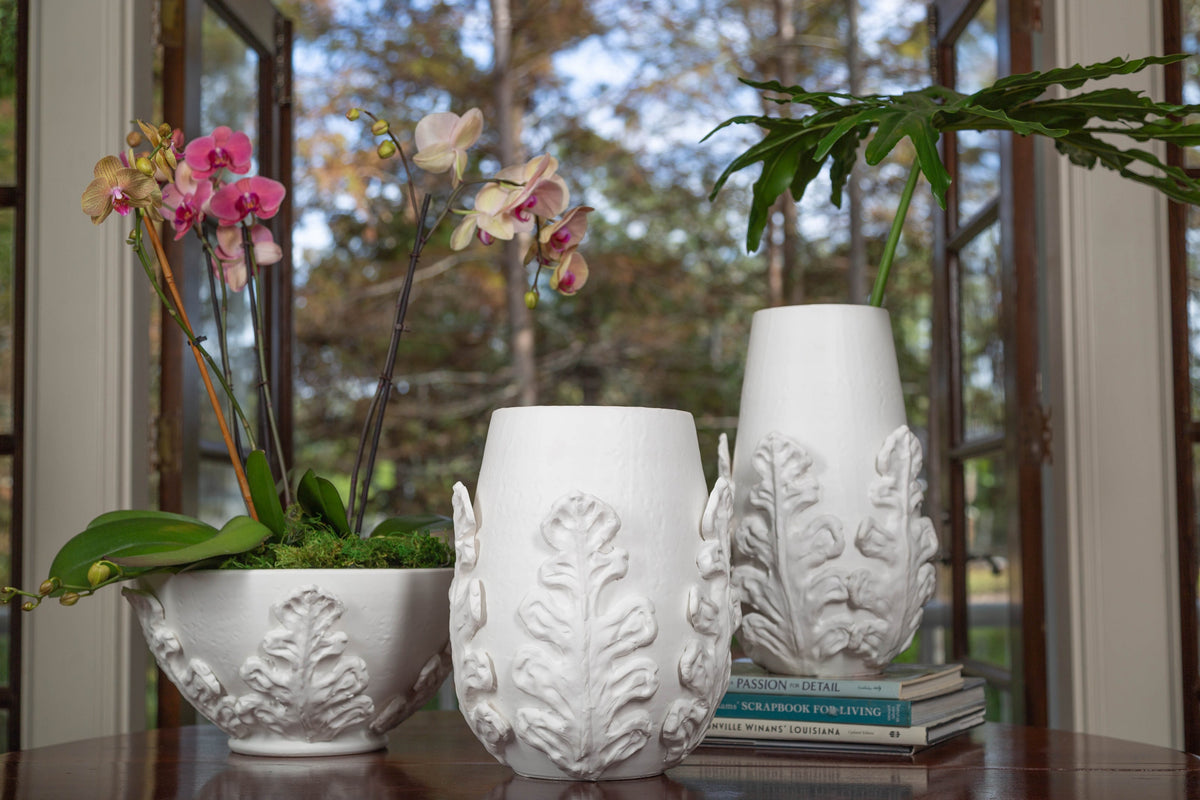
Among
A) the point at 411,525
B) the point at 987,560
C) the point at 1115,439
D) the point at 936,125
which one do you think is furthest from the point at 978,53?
the point at 411,525

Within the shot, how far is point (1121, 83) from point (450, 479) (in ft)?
15.8

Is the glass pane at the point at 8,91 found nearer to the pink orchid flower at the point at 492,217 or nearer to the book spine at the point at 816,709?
the pink orchid flower at the point at 492,217

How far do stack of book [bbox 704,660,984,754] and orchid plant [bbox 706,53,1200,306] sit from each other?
12.4 inches

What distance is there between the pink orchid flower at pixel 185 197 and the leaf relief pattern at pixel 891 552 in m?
0.55

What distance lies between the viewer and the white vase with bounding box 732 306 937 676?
0.90 m

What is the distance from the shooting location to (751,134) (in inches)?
242

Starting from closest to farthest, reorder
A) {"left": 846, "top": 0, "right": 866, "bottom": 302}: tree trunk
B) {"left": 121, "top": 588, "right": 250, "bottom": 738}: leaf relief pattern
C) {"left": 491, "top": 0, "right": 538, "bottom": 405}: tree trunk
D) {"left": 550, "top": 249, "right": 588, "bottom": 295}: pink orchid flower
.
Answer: {"left": 121, "top": 588, "right": 250, "bottom": 738}: leaf relief pattern < {"left": 550, "top": 249, "right": 588, "bottom": 295}: pink orchid flower < {"left": 491, "top": 0, "right": 538, "bottom": 405}: tree trunk < {"left": 846, "top": 0, "right": 866, "bottom": 302}: tree trunk

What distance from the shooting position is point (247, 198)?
0.89 m

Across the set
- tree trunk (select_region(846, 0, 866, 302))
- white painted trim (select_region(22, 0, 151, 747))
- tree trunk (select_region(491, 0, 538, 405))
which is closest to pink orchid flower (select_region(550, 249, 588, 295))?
white painted trim (select_region(22, 0, 151, 747))

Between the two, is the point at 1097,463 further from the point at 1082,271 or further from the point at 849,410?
the point at 849,410

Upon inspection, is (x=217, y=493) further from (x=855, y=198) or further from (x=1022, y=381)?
(x=855, y=198)

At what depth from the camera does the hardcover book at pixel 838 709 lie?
87 cm

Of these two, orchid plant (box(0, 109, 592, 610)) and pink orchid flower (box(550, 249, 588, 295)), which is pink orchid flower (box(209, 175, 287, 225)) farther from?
pink orchid flower (box(550, 249, 588, 295))

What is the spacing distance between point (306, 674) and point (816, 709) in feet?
1.23
